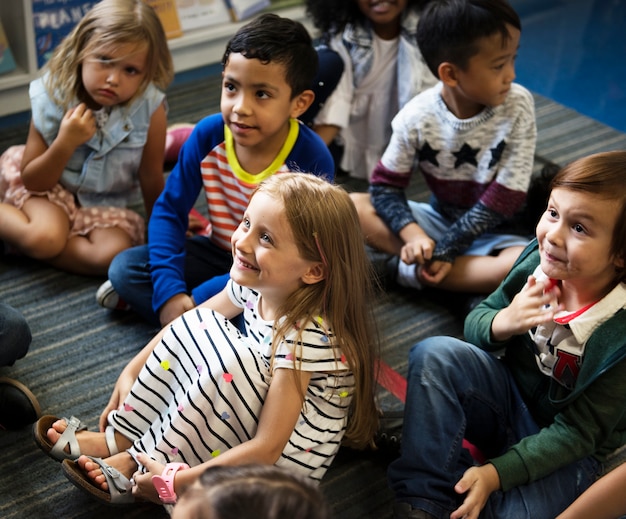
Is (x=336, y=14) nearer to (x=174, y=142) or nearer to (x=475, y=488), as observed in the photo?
(x=174, y=142)

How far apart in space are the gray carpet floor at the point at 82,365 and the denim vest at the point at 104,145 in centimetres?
21

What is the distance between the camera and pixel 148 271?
1.59m

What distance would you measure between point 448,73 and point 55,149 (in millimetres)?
851

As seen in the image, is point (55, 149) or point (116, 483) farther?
point (55, 149)

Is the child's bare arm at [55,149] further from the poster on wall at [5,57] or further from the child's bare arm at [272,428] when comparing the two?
the child's bare arm at [272,428]

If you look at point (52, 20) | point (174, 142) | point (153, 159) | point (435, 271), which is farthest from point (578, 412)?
point (52, 20)

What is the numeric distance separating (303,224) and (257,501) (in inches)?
19.4

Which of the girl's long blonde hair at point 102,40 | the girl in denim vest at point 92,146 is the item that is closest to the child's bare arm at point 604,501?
the girl in denim vest at point 92,146

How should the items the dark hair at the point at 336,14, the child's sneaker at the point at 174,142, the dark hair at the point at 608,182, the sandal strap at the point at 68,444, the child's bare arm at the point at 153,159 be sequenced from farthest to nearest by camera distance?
the child's sneaker at the point at 174,142 → the dark hair at the point at 336,14 → the child's bare arm at the point at 153,159 → the sandal strap at the point at 68,444 → the dark hair at the point at 608,182

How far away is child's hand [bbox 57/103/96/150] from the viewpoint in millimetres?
1626

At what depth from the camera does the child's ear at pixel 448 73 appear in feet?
5.26

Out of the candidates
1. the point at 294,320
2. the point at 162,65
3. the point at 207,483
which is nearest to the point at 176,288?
the point at 294,320

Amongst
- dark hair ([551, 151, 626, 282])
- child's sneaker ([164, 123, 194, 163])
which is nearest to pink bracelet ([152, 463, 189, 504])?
dark hair ([551, 151, 626, 282])

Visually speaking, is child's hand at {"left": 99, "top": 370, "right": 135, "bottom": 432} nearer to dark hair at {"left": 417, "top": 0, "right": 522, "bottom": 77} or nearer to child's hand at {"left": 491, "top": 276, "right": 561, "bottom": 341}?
child's hand at {"left": 491, "top": 276, "right": 561, "bottom": 341}
